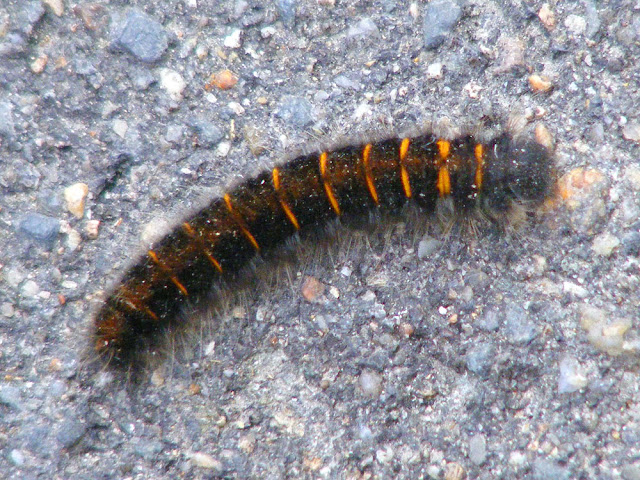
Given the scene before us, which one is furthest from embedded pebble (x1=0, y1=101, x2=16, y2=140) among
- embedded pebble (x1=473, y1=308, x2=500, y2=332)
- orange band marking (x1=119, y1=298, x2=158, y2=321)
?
embedded pebble (x1=473, y1=308, x2=500, y2=332)

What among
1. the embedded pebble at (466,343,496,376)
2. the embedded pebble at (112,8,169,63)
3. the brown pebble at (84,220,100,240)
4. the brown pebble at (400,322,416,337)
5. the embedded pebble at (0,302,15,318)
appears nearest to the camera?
the embedded pebble at (466,343,496,376)

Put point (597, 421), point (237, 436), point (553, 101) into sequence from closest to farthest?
point (597, 421) < point (237, 436) < point (553, 101)

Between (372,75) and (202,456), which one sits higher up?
(372,75)

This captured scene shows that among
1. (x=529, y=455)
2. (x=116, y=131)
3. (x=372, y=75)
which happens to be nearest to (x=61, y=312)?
(x=116, y=131)

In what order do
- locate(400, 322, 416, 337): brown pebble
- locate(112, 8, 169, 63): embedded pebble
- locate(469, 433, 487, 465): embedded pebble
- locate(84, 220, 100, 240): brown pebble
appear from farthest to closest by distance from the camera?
locate(112, 8, 169, 63): embedded pebble, locate(84, 220, 100, 240): brown pebble, locate(400, 322, 416, 337): brown pebble, locate(469, 433, 487, 465): embedded pebble

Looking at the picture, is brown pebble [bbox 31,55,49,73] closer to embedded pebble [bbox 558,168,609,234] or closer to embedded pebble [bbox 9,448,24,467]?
embedded pebble [bbox 9,448,24,467]

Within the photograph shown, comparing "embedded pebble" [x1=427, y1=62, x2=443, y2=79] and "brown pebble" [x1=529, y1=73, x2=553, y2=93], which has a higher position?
"embedded pebble" [x1=427, y1=62, x2=443, y2=79]

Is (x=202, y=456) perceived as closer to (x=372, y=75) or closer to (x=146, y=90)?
(x=146, y=90)
